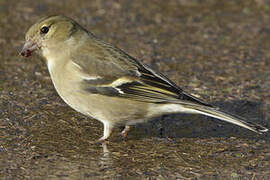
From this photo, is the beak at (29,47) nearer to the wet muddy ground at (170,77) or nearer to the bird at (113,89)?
the bird at (113,89)

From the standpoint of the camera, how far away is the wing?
5641mm

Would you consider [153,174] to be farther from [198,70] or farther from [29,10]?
[29,10]

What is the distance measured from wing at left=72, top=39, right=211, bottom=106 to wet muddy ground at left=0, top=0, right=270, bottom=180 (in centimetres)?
62

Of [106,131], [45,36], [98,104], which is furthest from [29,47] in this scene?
[106,131]

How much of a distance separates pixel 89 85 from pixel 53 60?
0.60 metres

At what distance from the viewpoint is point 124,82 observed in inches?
224

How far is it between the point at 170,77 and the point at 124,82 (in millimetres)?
2242

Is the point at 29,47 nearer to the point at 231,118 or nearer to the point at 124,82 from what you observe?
the point at 124,82

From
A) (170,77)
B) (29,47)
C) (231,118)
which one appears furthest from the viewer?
(170,77)

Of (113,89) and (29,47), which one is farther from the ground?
(29,47)

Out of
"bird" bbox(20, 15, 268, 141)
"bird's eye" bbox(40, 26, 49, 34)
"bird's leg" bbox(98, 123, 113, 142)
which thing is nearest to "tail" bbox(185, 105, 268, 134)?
"bird" bbox(20, 15, 268, 141)

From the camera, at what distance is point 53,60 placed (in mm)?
5914

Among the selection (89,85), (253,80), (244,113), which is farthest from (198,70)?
(89,85)

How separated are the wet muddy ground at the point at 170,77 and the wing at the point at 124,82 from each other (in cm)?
62
